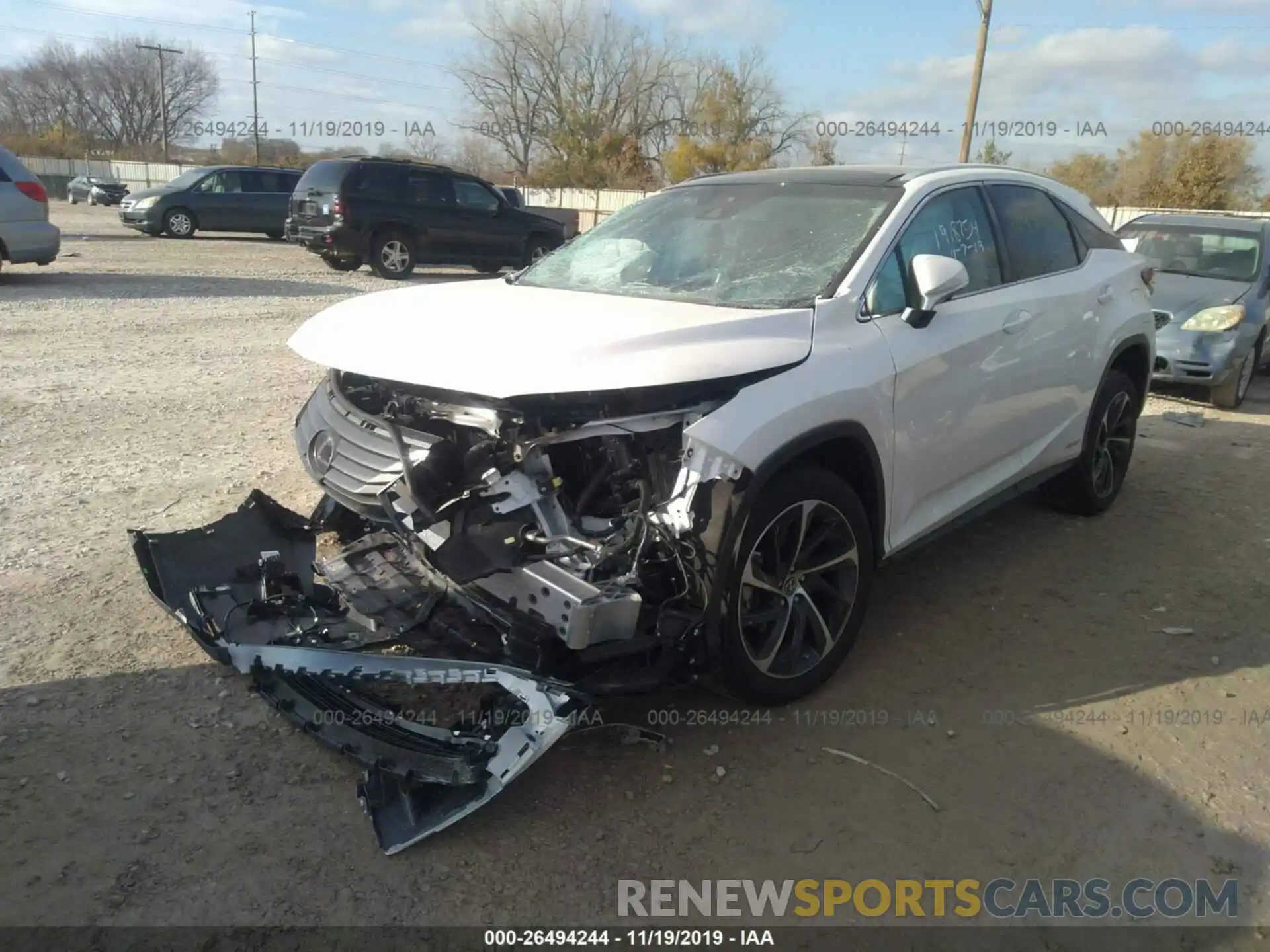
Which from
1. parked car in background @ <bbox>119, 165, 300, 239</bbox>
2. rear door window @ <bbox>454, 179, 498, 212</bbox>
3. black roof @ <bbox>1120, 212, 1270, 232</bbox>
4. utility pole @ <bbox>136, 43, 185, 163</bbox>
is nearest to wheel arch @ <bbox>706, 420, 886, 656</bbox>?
black roof @ <bbox>1120, 212, 1270, 232</bbox>

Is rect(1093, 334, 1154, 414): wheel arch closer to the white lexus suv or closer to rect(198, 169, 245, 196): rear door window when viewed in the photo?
the white lexus suv

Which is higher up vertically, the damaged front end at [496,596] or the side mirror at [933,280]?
the side mirror at [933,280]

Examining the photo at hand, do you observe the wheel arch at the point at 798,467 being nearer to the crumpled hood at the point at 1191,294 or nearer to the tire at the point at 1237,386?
the crumpled hood at the point at 1191,294

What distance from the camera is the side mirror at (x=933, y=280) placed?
353 centimetres

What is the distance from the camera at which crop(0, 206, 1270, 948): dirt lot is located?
2656 millimetres

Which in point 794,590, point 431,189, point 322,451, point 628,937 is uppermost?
point 431,189

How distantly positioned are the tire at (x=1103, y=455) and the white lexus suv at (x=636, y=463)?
1.08 m

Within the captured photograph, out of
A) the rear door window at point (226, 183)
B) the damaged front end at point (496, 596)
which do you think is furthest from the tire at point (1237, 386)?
the rear door window at point (226, 183)

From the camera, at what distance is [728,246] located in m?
4.04

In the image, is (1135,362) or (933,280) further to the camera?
Answer: (1135,362)

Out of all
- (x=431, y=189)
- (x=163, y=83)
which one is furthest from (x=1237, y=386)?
(x=163, y=83)

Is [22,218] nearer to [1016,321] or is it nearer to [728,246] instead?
[728,246]

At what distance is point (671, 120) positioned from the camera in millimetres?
48844

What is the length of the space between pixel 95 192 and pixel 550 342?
4302 cm
